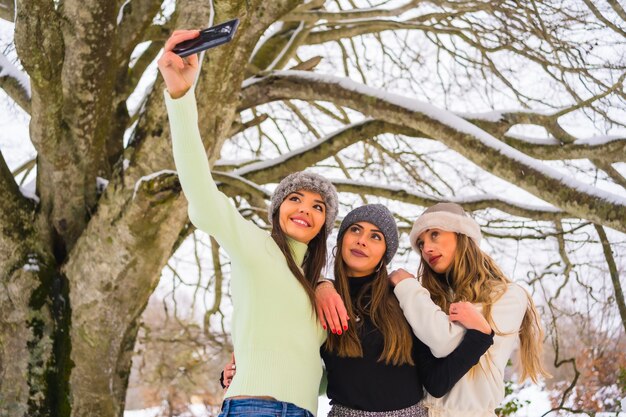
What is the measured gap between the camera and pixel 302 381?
2.21 meters

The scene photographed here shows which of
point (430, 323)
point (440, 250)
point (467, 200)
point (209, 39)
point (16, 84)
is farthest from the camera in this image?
point (467, 200)

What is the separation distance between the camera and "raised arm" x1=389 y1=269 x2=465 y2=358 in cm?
222

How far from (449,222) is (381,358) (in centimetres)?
67

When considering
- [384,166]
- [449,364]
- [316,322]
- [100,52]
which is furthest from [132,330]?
[384,166]

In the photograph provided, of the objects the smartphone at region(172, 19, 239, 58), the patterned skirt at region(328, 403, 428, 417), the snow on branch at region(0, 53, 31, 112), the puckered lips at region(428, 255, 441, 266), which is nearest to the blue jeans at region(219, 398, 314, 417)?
the patterned skirt at region(328, 403, 428, 417)

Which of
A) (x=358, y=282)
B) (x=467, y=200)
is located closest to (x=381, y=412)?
(x=358, y=282)

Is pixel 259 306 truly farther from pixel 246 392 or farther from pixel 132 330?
pixel 132 330

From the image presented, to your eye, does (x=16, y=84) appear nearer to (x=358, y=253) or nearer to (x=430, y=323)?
(x=358, y=253)

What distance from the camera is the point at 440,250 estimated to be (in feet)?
8.59

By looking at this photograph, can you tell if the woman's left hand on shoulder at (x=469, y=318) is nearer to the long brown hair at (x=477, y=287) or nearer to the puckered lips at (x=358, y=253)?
the long brown hair at (x=477, y=287)

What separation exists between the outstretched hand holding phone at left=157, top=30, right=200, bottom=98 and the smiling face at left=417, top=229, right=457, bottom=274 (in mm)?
1184

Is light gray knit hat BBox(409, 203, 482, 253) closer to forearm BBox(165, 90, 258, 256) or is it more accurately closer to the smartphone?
forearm BBox(165, 90, 258, 256)

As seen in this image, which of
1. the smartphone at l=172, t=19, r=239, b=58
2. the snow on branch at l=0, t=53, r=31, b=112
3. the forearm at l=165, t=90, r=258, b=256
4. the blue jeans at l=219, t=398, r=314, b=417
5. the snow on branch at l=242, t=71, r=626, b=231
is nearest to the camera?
the smartphone at l=172, t=19, r=239, b=58

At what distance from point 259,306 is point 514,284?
998 mm
